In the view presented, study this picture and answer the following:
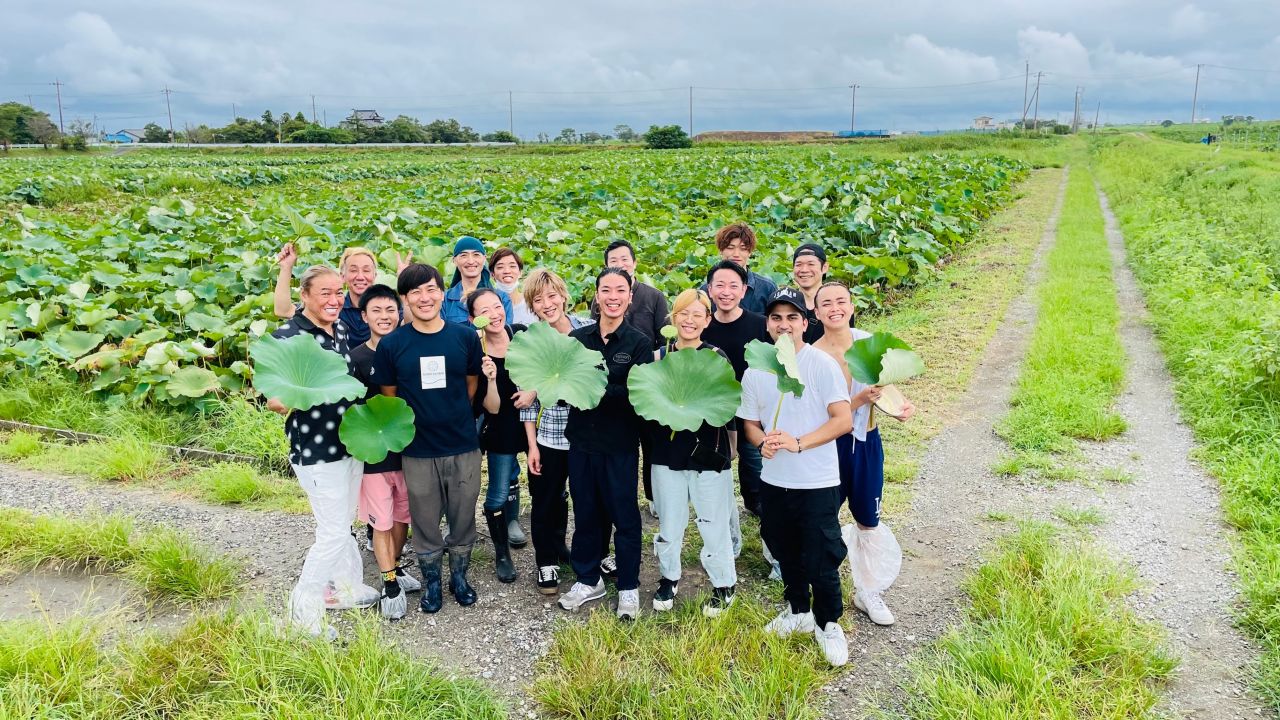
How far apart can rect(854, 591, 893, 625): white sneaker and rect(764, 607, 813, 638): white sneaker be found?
0.33 meters

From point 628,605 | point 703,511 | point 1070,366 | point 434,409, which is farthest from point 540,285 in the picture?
point 1070,366

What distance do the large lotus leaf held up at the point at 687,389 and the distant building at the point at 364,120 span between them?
68345 mm

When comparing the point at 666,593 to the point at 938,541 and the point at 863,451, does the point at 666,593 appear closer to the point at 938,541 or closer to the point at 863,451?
the point at 863,451

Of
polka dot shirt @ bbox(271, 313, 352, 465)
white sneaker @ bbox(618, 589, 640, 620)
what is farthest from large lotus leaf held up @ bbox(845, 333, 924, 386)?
polka dot shirt @ bbox(271, 313, 352, 465)

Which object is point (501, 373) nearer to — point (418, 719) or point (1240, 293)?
point (418, 719)

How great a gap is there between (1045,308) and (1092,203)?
1375 centimetres

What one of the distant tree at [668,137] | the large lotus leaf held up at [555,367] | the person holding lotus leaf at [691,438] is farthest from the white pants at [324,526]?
the distant tree at [668,137]

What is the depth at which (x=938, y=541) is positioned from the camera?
13.2ft

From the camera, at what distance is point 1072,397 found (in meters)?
5.79

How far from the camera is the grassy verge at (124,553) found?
361 cm

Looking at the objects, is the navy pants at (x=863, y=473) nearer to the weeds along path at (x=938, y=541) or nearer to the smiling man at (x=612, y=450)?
the weeds along path at (x=938, y=541)

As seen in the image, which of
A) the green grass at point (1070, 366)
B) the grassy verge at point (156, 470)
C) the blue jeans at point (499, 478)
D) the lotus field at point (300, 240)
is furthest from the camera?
the lotus field at point (300, 240)

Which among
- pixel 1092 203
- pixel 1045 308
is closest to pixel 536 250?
pixel 1045 308

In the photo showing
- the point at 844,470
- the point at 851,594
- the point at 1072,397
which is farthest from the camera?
the point at 1072,397
